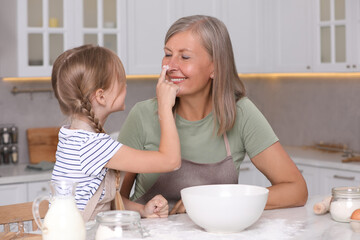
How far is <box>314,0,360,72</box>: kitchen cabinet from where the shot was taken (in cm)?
434

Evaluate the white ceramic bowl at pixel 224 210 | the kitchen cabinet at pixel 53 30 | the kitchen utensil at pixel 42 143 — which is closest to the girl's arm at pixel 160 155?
the white ceramic bowl at pixel 224 210

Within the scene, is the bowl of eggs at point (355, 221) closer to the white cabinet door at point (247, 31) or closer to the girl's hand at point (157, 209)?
the girl's hand at point (157, 209)

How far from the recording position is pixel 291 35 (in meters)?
4.85

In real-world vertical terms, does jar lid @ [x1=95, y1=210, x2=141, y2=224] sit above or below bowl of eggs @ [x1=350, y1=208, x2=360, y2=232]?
above

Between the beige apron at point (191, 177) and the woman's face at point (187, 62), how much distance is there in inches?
11.0

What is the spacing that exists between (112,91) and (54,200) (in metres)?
0.66

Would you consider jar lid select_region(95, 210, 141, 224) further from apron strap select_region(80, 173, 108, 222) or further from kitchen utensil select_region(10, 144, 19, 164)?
kitchen utensil select_region(10, 144, 19, 164)

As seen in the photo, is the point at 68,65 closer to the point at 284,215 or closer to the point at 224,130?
the point at 224,130

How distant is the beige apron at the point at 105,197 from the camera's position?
1906mm

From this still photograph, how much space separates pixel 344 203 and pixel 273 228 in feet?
0.81

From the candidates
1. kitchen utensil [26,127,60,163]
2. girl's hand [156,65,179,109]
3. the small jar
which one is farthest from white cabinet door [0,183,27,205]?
the small jar

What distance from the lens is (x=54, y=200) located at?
1.49 m

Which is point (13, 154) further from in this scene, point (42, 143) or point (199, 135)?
point (199, 135)

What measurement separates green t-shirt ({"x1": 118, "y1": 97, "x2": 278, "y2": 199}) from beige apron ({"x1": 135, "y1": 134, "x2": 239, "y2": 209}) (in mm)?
55
